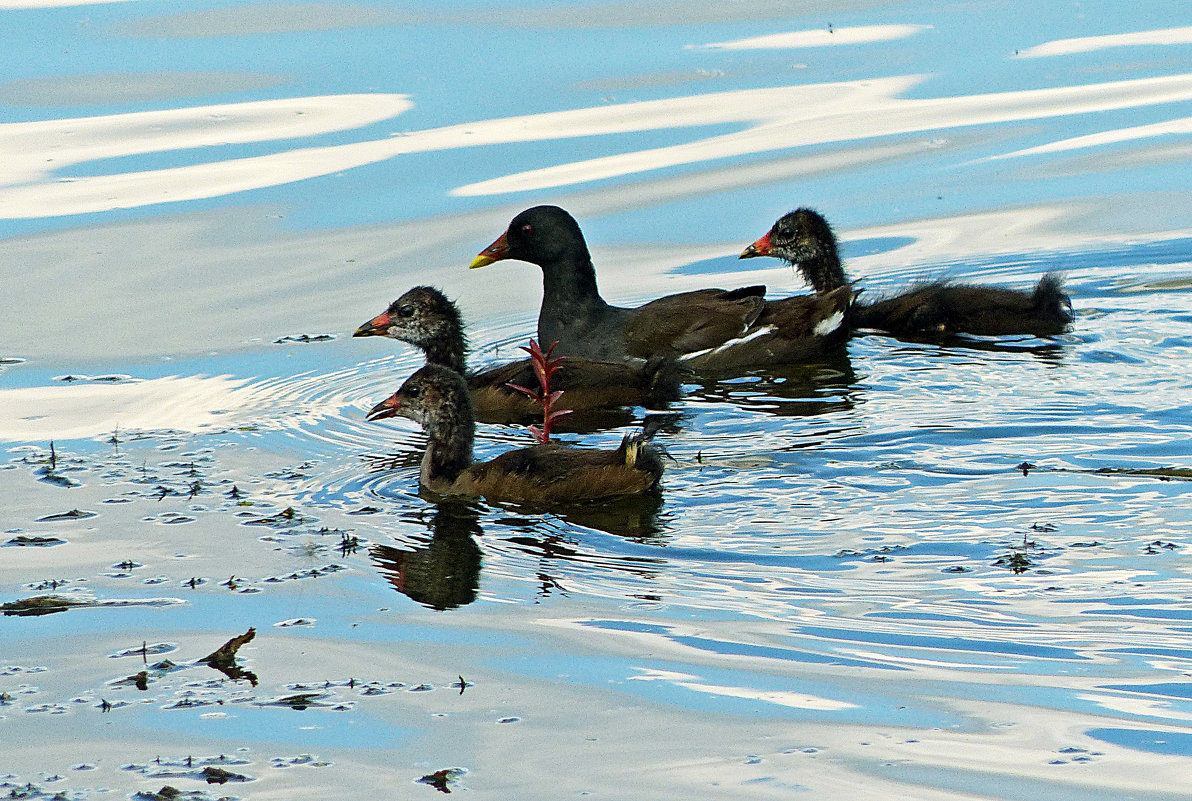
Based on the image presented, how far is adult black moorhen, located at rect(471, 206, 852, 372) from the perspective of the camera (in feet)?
40.1

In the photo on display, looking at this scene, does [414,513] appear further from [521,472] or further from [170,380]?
[170,380]

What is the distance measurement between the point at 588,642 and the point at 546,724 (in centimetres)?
80

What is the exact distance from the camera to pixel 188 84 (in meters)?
18.7

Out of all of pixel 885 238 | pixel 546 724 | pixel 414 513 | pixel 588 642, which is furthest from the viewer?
pixel 885 238

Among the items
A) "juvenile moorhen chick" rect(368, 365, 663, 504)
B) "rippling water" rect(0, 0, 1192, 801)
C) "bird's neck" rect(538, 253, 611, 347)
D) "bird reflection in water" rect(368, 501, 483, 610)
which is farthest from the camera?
"bird's neck" rect(538, 253, 611, 347)

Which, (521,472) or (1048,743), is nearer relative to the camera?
(1048,743)

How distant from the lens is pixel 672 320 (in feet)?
40.3

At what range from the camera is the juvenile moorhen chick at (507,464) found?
916cm

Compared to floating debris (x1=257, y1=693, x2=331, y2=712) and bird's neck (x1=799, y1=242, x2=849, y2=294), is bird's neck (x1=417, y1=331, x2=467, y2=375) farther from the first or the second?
floating debris (x1=257, y1=693, x2=331, y2=712)

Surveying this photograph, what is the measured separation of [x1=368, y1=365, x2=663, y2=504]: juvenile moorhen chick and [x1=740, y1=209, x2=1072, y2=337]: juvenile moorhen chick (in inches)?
145

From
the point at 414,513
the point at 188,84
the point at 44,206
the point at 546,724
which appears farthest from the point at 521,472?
the point at 188,84

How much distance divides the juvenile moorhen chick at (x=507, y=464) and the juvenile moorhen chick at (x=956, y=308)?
3.68 m

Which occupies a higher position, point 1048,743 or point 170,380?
point 170,380

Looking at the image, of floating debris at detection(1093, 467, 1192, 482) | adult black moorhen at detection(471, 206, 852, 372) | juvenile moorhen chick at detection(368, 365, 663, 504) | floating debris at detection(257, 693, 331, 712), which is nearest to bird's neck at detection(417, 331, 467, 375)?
adult black moorhen at detection(471, 206, 852, 372)
